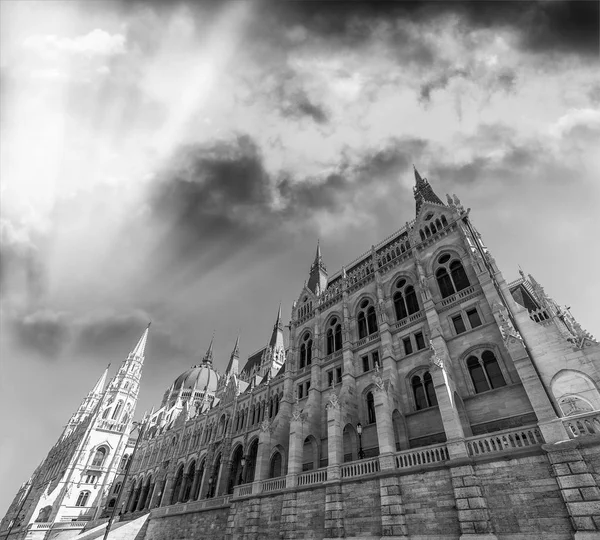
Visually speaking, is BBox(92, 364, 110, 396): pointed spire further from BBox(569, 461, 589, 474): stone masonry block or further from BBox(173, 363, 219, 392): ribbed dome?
BBox(569, 461, 589, 474): stone masonry block

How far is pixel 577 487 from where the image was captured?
1244cm

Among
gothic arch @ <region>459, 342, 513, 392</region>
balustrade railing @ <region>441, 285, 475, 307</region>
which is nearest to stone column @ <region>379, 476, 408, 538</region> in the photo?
gothic arch @ <region>459, 342, 513, 392</region>

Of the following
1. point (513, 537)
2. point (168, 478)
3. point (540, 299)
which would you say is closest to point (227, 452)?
point (168, 478)

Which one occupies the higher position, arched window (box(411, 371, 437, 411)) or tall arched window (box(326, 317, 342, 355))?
tall arched window (box(326, 317, 342, 355))

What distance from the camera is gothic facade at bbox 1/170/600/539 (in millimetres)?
14008

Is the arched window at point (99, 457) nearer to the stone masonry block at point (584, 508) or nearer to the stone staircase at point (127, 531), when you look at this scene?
the stone staircase at point (127, 531)

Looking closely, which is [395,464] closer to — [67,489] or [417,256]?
[417,256]

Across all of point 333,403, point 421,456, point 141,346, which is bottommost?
point 421,456

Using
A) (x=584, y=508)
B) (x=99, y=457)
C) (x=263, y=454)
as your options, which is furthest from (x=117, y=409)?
(x=584, y=508)

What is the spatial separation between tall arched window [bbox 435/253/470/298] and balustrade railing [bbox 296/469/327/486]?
14.6 m

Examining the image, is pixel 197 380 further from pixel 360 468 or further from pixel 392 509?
pixel 392 509

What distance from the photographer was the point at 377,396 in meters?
19.9

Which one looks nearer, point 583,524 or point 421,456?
point 583,524

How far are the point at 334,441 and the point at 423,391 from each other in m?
6.47
